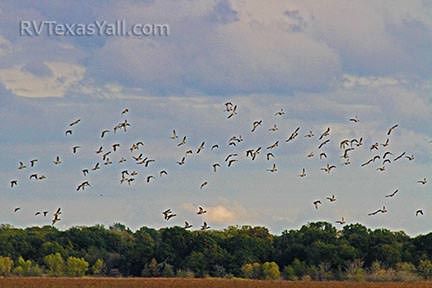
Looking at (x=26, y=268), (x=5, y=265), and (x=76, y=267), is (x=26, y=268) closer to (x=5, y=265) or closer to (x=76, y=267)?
(x=5, y=265)

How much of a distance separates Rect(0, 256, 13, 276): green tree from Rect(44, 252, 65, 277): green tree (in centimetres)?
355

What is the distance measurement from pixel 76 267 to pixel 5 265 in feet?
22.1

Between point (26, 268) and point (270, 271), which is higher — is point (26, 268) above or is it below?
above

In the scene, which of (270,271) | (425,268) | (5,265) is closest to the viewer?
(425,268)

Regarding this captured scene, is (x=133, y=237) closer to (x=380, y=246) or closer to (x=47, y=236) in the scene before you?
(x=47, y=236)

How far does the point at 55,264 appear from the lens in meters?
121

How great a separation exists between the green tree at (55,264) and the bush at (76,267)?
0.63 m

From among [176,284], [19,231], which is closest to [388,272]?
[176,284]

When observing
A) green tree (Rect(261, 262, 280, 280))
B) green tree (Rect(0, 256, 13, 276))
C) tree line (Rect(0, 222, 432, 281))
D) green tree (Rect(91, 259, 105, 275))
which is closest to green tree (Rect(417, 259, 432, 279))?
tree line (Rect(0, 222, 432, 281))

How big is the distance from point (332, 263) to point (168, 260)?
16471mm

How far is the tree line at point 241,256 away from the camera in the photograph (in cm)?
11625

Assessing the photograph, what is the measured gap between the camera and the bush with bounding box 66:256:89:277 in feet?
385

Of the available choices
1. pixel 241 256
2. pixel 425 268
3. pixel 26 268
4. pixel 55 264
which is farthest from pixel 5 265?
pixel 425 268

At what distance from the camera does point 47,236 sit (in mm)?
138250
